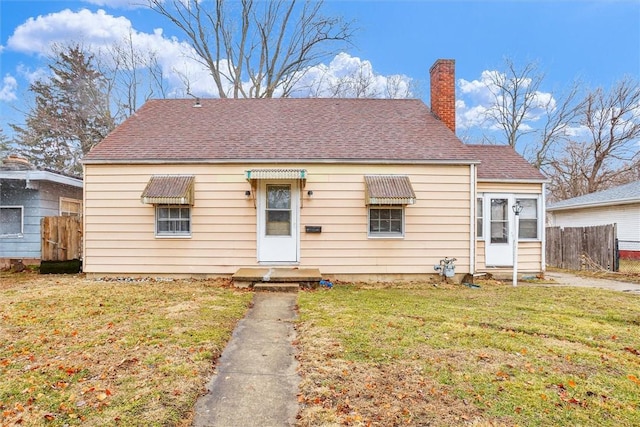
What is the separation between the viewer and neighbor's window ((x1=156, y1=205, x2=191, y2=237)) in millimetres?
8766

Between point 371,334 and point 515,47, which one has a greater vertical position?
point 515,47

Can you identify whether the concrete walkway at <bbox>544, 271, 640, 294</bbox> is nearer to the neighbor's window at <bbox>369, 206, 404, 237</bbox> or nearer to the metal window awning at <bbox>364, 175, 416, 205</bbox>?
the neighbor's window at <bbox>369, 206, 404, 237</bbox>

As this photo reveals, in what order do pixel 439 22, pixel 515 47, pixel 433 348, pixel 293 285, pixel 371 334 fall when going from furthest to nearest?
pixel 515 47
pixel 439 22
pixel 293 285
pixel 371 334
pixel 433 348

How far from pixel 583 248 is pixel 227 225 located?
40.2 feet

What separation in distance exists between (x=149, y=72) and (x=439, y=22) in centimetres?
1642

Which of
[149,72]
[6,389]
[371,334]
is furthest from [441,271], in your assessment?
[149,72]

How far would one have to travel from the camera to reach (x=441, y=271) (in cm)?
877

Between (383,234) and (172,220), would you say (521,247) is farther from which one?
(172,220)

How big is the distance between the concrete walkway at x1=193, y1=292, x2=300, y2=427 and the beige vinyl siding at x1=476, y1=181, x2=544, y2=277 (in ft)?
21.4


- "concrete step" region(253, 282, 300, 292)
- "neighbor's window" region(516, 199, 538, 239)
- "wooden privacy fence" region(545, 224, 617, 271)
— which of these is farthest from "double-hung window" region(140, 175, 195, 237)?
"wooden privacy fence" region(545, 224, 617, 271)

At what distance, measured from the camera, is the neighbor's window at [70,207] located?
11703 mm

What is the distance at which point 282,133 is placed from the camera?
970 cm

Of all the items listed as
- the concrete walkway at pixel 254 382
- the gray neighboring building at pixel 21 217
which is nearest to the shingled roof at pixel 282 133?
the gray neighboring building at pixel 21 217

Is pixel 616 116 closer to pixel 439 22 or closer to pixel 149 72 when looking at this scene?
pixel 439 22
